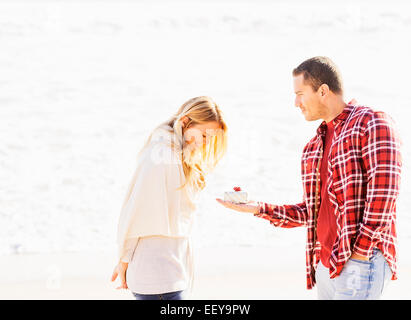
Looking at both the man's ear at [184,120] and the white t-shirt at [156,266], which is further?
the man's ear at [184,120]

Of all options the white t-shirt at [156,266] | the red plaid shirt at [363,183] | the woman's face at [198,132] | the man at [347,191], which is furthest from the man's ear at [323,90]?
the white t-shirt at [156,266]

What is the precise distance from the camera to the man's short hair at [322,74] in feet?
9.16

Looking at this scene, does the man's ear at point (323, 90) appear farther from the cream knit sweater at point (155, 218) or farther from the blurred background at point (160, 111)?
the blurred background at point (160, 111)

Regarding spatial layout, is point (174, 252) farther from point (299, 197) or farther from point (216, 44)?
point (216, 44)

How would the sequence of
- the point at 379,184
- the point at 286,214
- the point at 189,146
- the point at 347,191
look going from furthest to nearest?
the point at 286,214, the point at 189,146, the point at 347,191, the point at 379,184

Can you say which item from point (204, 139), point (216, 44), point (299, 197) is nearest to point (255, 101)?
point (216, 44)

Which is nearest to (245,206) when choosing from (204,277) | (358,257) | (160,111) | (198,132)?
(198,132)

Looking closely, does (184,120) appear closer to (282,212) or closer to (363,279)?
(282,212)

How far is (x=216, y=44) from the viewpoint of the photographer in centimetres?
1616

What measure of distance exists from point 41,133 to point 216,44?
6434mm

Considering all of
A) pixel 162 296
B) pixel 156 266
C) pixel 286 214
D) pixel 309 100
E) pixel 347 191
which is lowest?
pixel 162 296

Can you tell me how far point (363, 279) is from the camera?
2.44m

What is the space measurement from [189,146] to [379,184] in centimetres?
88
